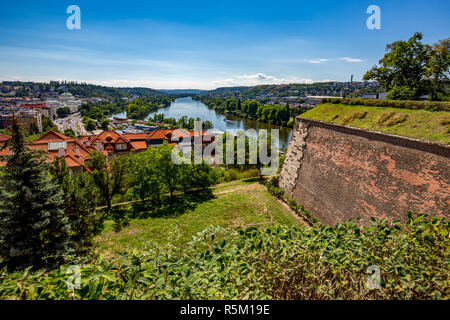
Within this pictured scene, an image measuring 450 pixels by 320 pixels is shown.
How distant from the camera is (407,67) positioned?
16891mm

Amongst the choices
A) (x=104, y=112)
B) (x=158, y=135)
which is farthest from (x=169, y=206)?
(x=104, y=112)

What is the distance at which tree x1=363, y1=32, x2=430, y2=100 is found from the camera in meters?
16.1

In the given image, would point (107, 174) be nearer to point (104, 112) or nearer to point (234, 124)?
point (234, 124)

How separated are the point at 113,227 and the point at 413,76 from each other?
23602 millimetres

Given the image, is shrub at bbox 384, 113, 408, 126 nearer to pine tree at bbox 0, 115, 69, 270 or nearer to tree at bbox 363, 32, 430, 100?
tree at bbox 363, 32, 430, 100

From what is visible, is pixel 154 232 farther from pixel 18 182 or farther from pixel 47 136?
pixel 47 136

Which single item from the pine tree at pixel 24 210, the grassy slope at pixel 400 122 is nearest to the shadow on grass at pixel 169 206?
the pine tree at pixel 24 210

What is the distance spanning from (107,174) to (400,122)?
17.4m

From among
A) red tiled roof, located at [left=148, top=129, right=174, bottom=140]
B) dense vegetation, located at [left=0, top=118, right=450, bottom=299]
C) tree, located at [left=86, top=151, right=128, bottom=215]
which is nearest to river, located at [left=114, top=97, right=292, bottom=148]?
red tiled roof, located at [left=148, top=129, right=174, bottom=140]

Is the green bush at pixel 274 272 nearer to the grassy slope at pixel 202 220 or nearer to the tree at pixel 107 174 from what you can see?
the grassy slope at pixel 202 220

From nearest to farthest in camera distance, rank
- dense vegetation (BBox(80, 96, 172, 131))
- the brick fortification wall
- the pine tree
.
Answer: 1. the pine tree
2. the brick fortification wall
3. dense vegetation (BBox(80, 96, 172, 131))

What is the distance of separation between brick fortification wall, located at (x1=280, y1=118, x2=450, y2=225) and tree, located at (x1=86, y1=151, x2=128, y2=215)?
1266 centimetres

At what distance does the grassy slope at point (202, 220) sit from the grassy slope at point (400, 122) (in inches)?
271

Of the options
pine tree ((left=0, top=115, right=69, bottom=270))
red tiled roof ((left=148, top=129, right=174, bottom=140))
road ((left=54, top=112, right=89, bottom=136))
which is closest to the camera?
pine tree ((left=0, top=115, right=69, bottom=270))
